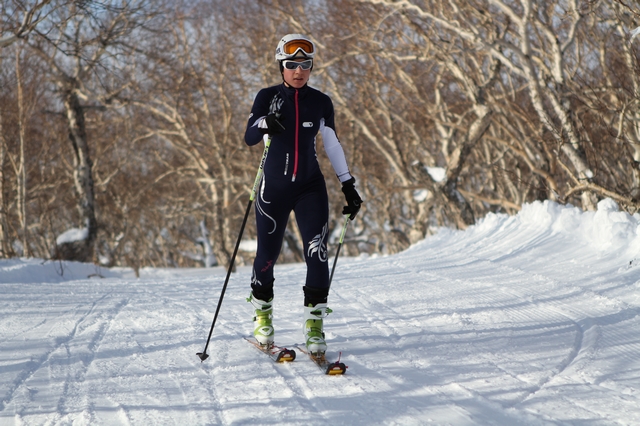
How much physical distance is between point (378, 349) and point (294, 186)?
1202mm

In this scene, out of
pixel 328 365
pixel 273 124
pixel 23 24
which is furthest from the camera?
pixel 23 24

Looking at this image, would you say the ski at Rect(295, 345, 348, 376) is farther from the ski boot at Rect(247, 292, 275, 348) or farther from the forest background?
the forest background

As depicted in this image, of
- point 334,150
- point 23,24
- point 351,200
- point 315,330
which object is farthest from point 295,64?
point 23,24

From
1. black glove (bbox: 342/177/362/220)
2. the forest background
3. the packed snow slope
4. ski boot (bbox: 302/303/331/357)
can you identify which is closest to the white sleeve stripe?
black glove (bbox: 342/177/362/220)

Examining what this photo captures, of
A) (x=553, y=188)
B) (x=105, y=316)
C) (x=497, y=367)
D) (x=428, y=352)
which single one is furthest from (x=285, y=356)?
(x=553, y=188)

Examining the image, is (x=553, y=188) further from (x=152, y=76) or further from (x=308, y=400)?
(x=152, y=76)

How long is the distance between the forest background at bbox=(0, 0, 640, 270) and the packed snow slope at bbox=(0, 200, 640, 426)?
2.92 m

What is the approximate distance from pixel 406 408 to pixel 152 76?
52.0ft

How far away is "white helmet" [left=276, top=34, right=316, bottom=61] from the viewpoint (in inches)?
152

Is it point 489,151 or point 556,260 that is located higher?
point 489,151

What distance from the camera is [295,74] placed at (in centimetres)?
393

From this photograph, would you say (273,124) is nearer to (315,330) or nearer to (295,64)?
(295,64)

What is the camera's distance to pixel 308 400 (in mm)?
2984

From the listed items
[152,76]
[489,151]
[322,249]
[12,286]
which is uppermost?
[152,76]
